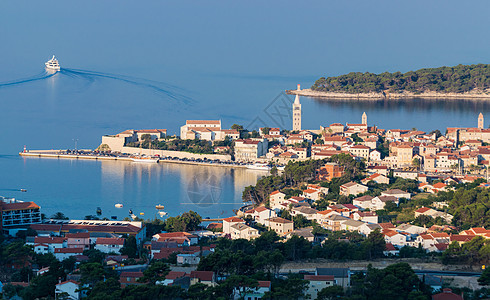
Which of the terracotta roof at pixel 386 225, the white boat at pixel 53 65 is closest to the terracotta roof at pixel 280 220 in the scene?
the terracotta roof at pixel 386 225

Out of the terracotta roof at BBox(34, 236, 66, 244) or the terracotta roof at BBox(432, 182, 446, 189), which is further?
the terracotta roof at BBox(432, 182, 446, 189)

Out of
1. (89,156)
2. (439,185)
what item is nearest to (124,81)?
(89,156)

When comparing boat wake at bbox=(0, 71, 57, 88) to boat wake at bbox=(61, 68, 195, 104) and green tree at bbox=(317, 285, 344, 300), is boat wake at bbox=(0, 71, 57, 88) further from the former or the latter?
green tree at bbox=(317, 285, 344, 300)

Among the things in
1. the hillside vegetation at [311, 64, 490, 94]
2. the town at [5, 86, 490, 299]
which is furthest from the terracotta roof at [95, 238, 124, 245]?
the hillside vegetation at [311, 64, 490, 94]

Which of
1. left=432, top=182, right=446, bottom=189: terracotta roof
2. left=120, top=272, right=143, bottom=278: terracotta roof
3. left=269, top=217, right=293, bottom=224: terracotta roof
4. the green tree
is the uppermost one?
left=432, top=182, right=446, bottom=189: terracotta roof

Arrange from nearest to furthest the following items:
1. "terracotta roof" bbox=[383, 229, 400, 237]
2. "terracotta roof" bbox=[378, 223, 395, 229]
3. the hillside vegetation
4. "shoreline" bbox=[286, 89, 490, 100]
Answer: "terracotta roof" bbox=[383, 229, 400, 237], "terracotta roof" bbox=[378, 223, 395, 229], "shoreline" bbox=[286, 89, 490, 100], the hillside vegetation

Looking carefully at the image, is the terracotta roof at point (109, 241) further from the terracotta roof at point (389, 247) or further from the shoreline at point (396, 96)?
the shoreline at point (396, 96)
